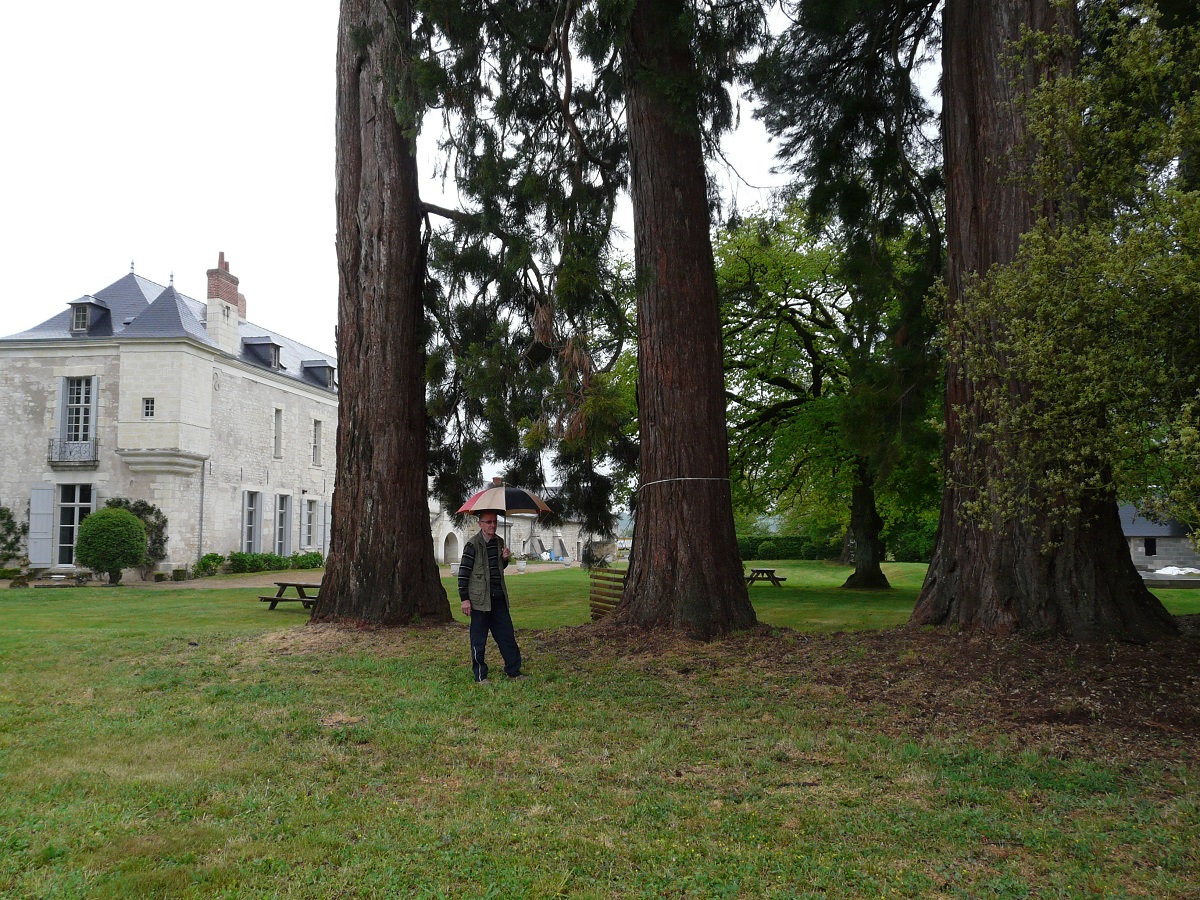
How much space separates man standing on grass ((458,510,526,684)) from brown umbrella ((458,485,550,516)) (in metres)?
0.41

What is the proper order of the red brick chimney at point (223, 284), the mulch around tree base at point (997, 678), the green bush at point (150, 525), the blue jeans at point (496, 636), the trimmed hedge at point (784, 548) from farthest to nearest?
the trimmed hedge at point (784, 548) < the red brick chimney at point (223, 284) < the green bush at point (150, 525) < the blue jeans at point (496, 636) < the mulch around tree base at point (997, 678)

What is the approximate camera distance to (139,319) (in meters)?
26.6

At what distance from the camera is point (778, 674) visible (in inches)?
295

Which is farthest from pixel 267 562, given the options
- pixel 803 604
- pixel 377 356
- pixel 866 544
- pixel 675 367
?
pixel 675 367

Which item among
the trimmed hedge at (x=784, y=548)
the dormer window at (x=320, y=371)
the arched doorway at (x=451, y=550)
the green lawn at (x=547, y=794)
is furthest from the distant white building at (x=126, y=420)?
the trimmed hedge at (x=784, y=548)

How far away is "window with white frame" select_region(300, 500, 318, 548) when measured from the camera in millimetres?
33372

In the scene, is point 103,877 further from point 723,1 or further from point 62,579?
point 62,579

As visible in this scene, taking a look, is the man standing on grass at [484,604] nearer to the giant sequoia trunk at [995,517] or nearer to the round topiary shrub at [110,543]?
the giant sequoia trunk at [995,517]

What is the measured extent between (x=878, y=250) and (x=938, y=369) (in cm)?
231

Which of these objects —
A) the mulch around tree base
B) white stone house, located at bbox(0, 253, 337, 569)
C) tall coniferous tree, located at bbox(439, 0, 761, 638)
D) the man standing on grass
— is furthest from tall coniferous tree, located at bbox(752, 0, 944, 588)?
white stone house, located at bbox(0, 253, 337, 569)

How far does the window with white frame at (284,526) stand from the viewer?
104 feet

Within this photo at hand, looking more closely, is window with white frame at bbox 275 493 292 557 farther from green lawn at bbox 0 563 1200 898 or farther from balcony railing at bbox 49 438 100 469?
green lawn at bbox 0 563 1200 898

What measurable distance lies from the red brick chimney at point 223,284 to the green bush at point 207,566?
8.27m

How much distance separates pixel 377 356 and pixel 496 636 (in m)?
5.00
